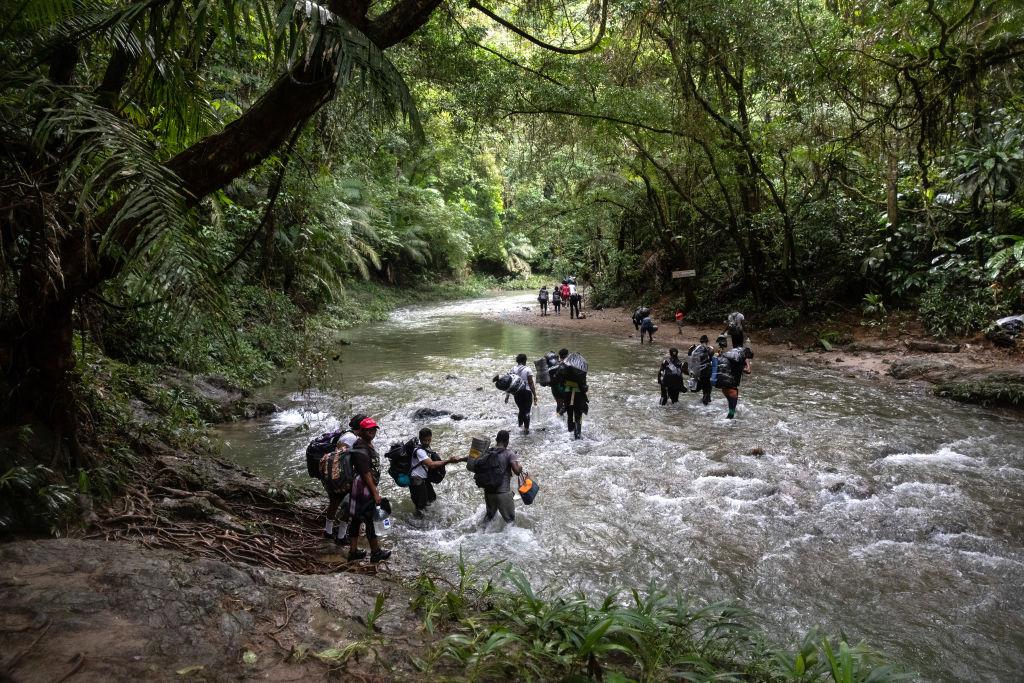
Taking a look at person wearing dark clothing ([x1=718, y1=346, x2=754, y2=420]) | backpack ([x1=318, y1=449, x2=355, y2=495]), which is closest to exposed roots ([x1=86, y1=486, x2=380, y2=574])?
backpack ([x1=318, y1=449, x2=355, y2=495])

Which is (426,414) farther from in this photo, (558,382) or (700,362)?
(700,362)

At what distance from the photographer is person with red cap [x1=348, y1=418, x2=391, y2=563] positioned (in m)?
5.41

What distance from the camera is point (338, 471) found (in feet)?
18.4

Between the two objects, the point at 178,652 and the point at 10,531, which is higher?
the point at 10,531

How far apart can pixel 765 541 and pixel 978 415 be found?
22.2 feet

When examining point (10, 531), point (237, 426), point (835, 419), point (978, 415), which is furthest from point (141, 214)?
point (978, 415)

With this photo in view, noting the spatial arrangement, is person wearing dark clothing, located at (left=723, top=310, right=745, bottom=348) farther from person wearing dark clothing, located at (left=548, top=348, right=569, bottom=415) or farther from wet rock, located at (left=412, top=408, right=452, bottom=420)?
wet rock, located at (left=412, top=408, right=452, bottom=420)

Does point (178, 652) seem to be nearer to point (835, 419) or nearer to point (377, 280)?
point (835, 419)

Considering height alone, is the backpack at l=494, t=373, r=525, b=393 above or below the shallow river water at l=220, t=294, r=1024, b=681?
above

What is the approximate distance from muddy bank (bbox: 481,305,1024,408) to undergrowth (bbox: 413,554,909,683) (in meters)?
8.86

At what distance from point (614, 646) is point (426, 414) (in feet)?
25.4

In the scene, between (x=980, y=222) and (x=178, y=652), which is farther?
(x=980, y=222)

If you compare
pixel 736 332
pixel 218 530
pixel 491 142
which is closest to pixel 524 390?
pixel 218 530

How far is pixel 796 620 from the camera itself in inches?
187
